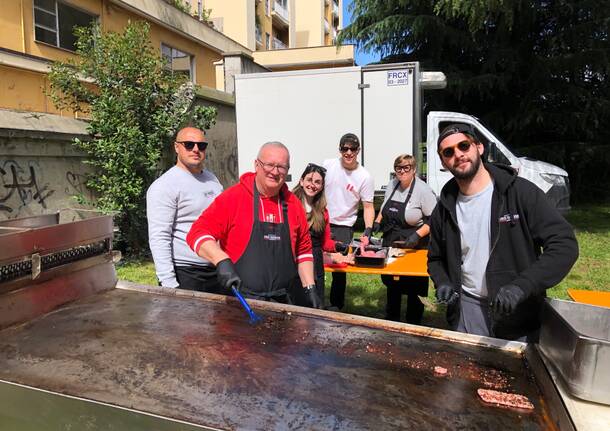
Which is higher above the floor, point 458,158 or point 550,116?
point 550,116

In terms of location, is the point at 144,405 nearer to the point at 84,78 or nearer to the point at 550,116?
the point at 84,78

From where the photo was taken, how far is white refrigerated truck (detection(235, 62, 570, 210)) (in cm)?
845

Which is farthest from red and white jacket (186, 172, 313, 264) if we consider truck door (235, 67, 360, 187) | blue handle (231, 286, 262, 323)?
truck door (235, 67, 360, 187)

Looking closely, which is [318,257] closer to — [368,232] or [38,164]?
[368,232]

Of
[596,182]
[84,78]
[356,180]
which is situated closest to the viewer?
[356,180]

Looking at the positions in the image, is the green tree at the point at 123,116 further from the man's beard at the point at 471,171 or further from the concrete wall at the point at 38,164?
the man's beard at the point at 471,171

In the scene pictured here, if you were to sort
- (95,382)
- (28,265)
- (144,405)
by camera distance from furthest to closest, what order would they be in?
(28,265)
(95,382)
(144,405)

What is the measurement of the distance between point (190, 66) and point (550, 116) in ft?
45.6

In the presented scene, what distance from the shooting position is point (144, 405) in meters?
1.60

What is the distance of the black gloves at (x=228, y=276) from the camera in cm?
247

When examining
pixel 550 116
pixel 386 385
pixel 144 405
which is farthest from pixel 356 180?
pixel 550 116

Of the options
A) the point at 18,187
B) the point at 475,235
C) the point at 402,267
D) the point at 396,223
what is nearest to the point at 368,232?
the point at 396,223

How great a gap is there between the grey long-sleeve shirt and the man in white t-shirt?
5.39 feet

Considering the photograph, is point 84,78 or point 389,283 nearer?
point 389,283
